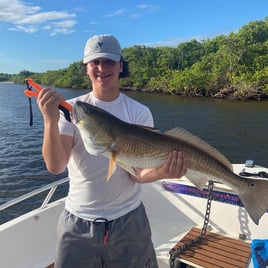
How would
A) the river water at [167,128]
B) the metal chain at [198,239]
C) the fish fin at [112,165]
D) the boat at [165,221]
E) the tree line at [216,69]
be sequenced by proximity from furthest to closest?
1. the tree line at [216,69]
2. the river water at [167,128]
3. the metal chain at [198,239]
4. the boat at [165,221]
5. the fish fin at [112,165]

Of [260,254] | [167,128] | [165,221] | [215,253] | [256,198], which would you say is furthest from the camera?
[167,128]

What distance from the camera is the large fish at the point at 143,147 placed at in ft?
7.11

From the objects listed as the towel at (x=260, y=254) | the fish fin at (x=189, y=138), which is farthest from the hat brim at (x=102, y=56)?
the towel at (x=260, y=254)

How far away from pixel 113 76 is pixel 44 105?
1.99 ft

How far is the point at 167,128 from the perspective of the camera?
2414cm

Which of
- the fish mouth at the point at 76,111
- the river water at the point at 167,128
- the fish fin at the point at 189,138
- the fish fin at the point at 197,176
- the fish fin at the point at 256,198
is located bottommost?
the river water at the point at 167,128

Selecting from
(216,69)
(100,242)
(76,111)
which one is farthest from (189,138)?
(216,69)

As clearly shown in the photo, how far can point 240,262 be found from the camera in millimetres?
4020

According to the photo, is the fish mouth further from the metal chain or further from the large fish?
the metal chain

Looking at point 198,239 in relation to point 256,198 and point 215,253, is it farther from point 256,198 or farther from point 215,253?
point 256,198

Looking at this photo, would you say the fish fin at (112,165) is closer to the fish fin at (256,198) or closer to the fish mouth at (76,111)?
the fish mouth at (76,111)

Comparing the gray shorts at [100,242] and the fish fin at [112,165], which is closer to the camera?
the fish fin at [112,165]

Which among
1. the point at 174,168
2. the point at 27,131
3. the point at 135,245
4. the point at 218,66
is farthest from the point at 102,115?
the point at 218,66

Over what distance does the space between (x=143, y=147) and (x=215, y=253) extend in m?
2.72
